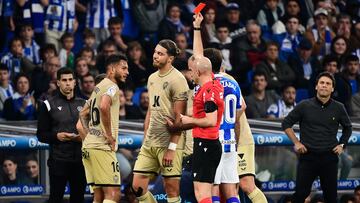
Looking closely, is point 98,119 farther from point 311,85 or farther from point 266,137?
point 311,85

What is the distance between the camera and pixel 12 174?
19781mm

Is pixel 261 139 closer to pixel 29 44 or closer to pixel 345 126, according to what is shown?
pixel 345 126

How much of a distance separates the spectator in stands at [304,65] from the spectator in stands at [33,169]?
642 centimetres

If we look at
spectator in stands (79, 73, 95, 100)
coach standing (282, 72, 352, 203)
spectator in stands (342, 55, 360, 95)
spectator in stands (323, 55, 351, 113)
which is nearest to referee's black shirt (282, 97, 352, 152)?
coach standing (282, 72, 352, 203)

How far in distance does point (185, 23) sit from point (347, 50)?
3118 millimetres

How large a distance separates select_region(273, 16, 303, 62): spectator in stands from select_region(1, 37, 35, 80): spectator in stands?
5.06m

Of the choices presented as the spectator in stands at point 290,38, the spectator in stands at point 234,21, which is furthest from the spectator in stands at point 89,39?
the spectator in stands at point 290,38

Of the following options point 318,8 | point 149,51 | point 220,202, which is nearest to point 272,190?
point 220,202

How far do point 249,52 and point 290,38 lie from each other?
49.6 inches

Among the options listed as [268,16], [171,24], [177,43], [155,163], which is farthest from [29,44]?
[155,163]

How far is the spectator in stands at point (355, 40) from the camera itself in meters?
25.9

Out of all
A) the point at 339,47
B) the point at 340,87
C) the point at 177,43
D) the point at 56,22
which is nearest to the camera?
the point at 340,87

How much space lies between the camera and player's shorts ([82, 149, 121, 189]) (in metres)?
16.9

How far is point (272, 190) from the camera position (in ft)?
67.1
